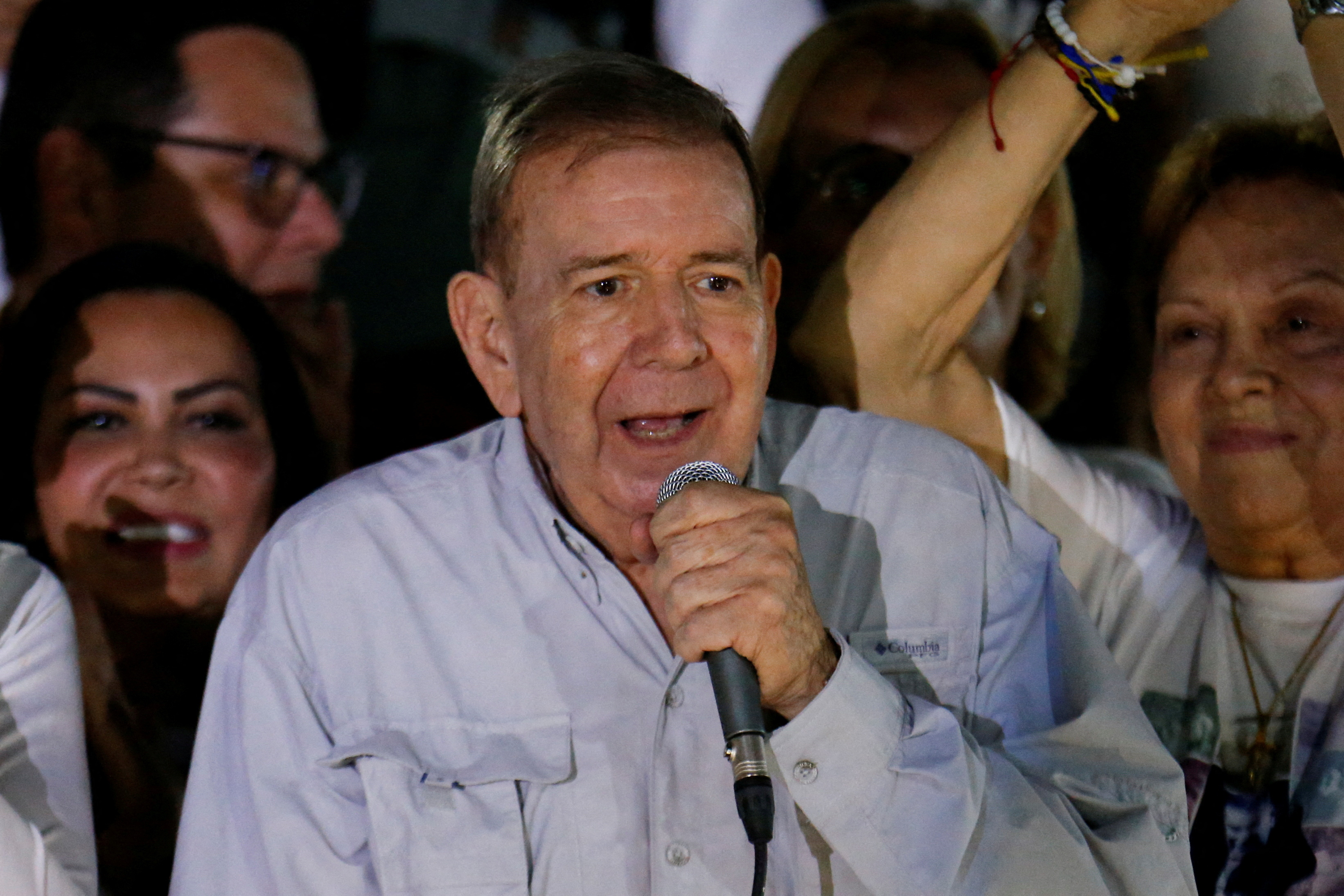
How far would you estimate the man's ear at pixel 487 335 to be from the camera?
2.07m

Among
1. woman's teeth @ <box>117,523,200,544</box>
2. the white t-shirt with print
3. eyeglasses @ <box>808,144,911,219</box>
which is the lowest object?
the white t-shirt with print

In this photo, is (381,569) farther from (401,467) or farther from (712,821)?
(712,821)

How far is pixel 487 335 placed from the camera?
2100 mm

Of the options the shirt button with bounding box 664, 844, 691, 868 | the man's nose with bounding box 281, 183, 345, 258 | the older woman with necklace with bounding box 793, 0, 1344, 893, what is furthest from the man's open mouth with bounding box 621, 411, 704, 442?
the man's nose with bounding box 281, 183, 345, 258

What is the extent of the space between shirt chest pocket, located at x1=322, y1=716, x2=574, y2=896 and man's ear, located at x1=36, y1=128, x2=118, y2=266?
1.53m

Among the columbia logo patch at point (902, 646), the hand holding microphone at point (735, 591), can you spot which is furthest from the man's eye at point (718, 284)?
the columbia logo patch at point (902, 646)

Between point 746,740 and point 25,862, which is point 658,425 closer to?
point 746,740

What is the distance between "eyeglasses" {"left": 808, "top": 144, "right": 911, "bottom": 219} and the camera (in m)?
3.01

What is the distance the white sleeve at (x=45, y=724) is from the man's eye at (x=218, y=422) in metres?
0.69

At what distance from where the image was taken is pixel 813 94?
311 centimetres

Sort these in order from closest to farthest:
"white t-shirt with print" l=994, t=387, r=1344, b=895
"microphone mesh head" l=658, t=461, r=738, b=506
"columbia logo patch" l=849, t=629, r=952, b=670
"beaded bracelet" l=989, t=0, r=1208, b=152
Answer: "microphone mesh head" l=658, t=461, r=738, b=506, "columbia logo patch" l=849, t=629, r=952, b=670, "white t-shirt with print" l=994, t=387, r=1344, b=895, "beaded bracelet" l=989, t=0, r=1208, b=152

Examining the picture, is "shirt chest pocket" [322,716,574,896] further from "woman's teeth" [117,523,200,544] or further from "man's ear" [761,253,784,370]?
"woman's teeth" [117,523,200,544]

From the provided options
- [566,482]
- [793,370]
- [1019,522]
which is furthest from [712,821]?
[793,370]

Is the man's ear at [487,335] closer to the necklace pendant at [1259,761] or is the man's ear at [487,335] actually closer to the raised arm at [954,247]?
the raised arm at [954,247]
